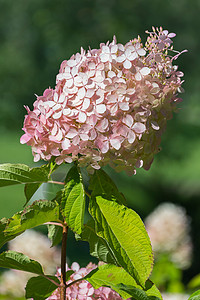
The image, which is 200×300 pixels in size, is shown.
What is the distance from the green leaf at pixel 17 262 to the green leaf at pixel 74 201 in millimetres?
115

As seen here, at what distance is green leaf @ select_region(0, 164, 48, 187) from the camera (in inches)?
27.0

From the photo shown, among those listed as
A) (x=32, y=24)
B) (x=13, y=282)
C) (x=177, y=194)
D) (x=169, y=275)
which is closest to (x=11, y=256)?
(x=13, y=282)

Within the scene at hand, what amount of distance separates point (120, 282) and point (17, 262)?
0.15 m

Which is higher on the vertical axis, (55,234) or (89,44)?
(89,44)

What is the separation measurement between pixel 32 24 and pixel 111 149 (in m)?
5.63

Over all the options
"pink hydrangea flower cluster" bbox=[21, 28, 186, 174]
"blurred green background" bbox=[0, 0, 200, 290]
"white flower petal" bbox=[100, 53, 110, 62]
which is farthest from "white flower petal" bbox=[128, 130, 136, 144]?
"blurred green background" bbox=[0, 0, 200, 290]

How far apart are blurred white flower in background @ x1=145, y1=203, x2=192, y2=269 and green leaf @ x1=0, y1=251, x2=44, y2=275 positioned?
3.92 feet

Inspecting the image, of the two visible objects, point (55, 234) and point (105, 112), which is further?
point (55, 234)

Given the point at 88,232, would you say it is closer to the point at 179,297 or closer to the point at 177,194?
the point at 179,297

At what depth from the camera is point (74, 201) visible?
0.66 meters

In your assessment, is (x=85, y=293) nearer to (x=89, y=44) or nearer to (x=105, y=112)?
(x=105, y=112)

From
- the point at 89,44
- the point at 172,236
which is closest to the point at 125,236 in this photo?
the point at 172,236

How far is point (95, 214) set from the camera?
0.66 meters

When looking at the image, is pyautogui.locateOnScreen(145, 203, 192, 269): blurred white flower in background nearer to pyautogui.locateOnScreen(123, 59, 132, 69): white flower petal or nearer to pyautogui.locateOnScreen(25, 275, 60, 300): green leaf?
pyautogui.locateOnScreen(25, 275, 60, 300): green leaf
